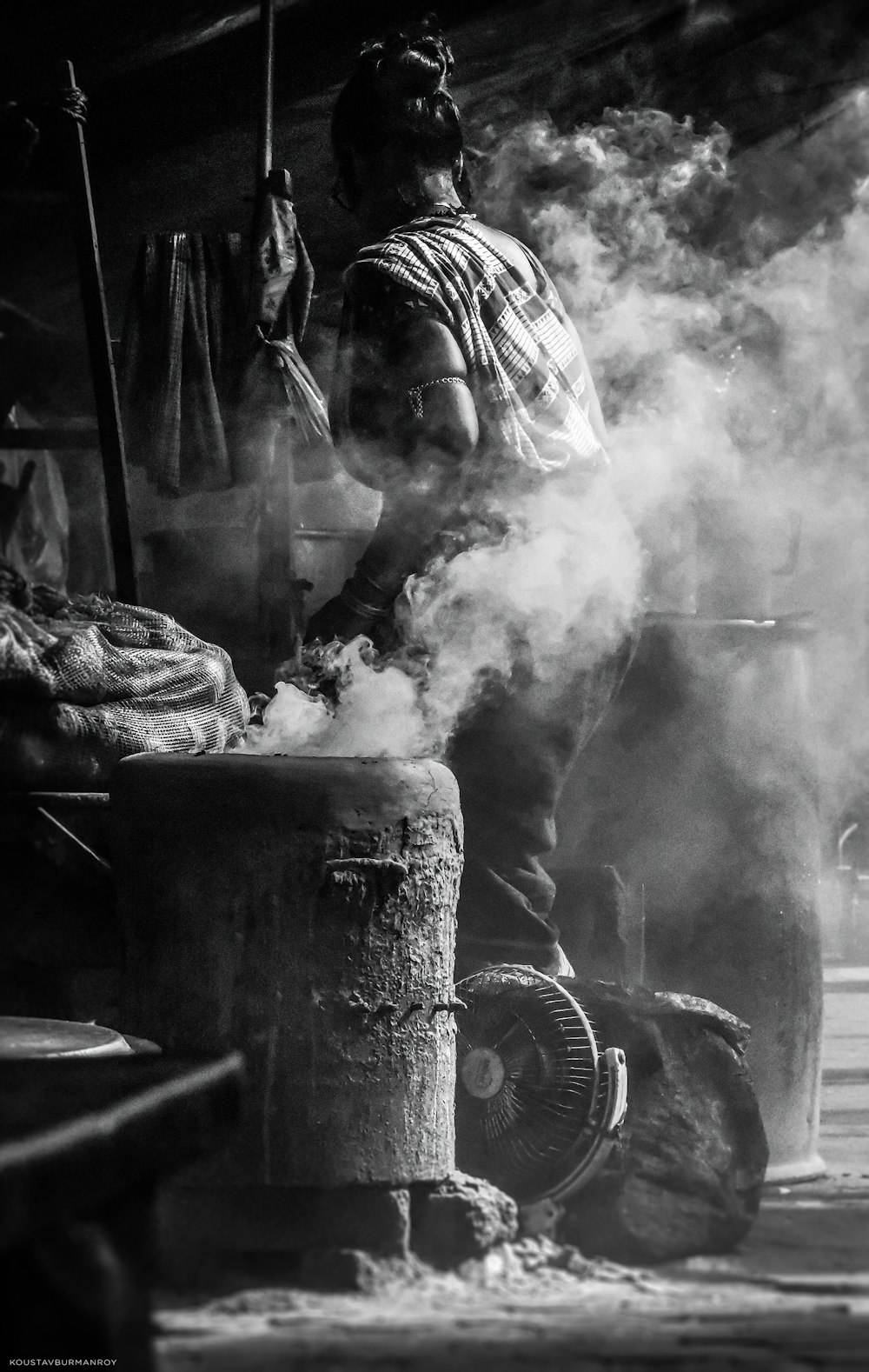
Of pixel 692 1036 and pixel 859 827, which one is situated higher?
pixel 859 827

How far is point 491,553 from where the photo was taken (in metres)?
4.53

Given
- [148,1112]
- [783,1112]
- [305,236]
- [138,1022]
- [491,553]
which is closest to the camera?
[148,1112]

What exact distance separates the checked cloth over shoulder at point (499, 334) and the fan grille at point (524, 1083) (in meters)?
1.72

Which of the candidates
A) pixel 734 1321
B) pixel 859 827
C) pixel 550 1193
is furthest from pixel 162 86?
pixel 859 827

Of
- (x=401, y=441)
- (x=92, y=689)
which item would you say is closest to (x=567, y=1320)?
(x=92, y=689)

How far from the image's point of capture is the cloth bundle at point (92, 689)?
12.0ft

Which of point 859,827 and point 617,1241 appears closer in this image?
point 617,1241

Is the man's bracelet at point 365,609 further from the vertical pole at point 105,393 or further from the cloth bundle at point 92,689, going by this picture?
the vertical pole at point 105,393

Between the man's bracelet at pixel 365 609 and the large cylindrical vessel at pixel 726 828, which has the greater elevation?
the man's bracelet at pixel 365 609

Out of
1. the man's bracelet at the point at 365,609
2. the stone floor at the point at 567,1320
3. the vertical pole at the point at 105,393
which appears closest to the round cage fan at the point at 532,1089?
the stone floor at the point at 567,1320

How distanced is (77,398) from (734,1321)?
3907 mm

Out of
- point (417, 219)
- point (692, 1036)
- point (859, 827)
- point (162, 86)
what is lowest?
point (692, 1036)

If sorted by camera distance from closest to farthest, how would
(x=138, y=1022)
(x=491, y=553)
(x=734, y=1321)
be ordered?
(x=734, y=1321), (x=138, y=1022), (x=491, y=553)

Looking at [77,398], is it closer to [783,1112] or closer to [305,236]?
[305,236]
